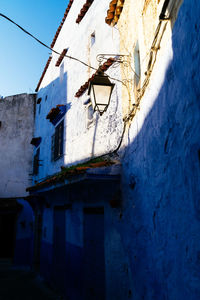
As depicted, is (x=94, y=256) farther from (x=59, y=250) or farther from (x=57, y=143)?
(x=57, y=143)

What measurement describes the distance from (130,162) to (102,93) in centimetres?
140

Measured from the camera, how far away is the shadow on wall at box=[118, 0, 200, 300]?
2.33 m

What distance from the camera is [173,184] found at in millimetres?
2828

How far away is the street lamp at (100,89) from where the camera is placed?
177 inches

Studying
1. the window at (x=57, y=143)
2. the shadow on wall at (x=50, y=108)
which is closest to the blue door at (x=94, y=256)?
the shadow on wall at (x=50, y=108)

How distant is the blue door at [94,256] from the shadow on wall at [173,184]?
5.12 ft

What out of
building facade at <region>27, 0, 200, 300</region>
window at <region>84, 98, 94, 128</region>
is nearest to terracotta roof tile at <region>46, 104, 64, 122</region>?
building facade at <region>27, 0, 200, 300</region>

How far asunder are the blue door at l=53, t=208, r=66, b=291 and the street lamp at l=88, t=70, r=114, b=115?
15.8 feet

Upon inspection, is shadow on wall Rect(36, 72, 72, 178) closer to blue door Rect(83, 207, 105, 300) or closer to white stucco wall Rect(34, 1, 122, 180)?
white stucco wall Rect(34, 1, 122, 180)

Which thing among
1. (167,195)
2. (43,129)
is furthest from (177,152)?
(43,129)

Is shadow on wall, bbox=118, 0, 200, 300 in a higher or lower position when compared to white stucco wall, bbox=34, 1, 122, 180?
lower

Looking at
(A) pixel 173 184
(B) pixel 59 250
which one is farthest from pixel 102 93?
(B) pixel 59 250

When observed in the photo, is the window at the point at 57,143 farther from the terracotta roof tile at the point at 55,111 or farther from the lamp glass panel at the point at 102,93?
the lamp glass panel at the point at 102,93

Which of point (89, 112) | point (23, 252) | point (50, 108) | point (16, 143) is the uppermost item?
point (50, 108)
